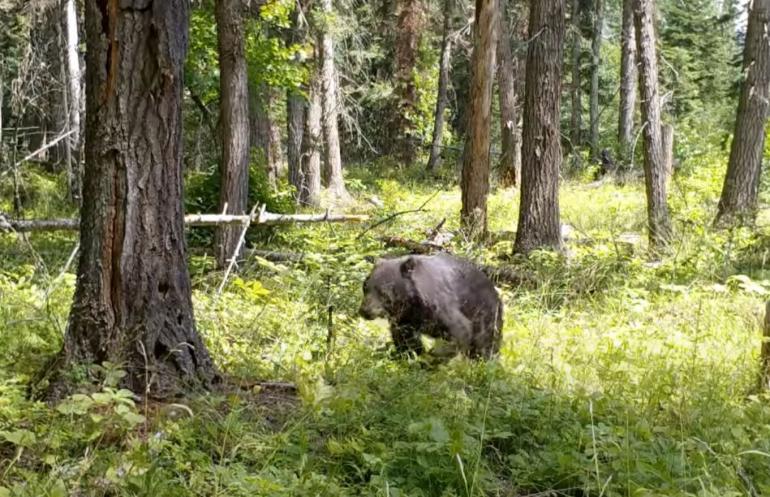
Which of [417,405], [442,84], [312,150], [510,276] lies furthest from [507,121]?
[417,405]

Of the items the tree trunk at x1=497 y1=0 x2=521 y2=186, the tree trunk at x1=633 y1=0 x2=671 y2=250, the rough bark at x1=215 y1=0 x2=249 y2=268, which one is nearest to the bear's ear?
the rough bark at x1=215 y1=0 x2=249 y2=268

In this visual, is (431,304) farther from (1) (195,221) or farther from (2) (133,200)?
(1) (195,221)

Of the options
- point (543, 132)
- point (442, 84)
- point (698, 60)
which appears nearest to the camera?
point (543, 132)

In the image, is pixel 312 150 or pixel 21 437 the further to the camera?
pixel 312 150

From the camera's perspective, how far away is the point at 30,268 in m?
7.14

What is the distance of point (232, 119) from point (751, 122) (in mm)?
8532

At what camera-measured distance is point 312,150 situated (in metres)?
16.4

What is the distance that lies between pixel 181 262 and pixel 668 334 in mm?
4247

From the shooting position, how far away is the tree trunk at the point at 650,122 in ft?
35.7

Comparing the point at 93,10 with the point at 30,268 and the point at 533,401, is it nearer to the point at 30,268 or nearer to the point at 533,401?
the point at 533,401

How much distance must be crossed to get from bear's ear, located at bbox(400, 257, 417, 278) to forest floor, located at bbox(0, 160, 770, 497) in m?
0.64

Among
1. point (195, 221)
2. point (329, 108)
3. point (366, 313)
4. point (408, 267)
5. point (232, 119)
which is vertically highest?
point (329, 108)

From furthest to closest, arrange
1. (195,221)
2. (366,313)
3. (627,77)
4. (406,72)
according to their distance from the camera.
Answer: (406,72), (627,77), (195,221), (366,313)

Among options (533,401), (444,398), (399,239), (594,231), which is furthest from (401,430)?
(594,231)
